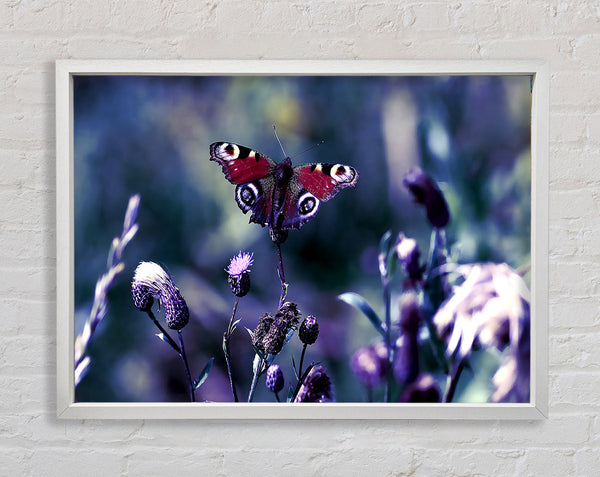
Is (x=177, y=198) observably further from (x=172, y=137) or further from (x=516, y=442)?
(x=516, y=442)

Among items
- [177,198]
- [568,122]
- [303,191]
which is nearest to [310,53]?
[303,191]

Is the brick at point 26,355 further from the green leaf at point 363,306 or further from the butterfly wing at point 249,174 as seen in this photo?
the green leaf at point 363,306

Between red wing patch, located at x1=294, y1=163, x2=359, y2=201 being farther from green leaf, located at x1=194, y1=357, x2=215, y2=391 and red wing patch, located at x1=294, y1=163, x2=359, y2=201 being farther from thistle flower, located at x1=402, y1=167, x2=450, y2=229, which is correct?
green leaf, located at x1=194, y1=357, x2=215, y2=391

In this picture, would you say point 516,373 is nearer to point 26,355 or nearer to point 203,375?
point 203,375

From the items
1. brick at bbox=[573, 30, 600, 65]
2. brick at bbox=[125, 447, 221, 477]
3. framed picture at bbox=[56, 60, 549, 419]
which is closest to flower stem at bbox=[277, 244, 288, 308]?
framed picture at bbox=[56, 60, 549, 419]

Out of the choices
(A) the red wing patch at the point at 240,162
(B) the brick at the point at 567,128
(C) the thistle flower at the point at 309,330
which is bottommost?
(C) the thistle flower at the point at 309,330

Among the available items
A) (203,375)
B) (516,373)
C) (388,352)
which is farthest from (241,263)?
(516,373)

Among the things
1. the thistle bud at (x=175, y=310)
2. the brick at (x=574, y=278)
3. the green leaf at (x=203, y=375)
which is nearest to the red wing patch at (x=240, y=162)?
the thistle bud at (x=175, y=310)
